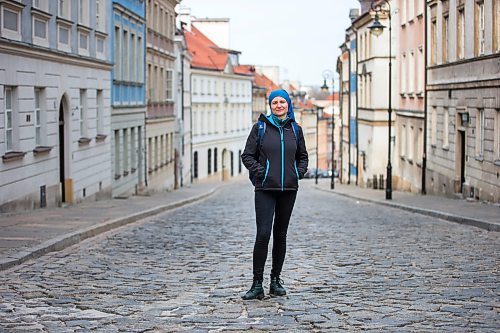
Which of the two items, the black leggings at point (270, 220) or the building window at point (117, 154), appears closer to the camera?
the black leggings at point (270, 220)

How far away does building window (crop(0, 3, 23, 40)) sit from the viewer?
1969cm

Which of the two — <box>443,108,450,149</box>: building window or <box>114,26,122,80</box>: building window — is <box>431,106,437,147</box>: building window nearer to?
<box>443,108,450,149</box>: building window

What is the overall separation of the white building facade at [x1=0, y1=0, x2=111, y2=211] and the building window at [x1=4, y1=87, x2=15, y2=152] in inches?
0.8

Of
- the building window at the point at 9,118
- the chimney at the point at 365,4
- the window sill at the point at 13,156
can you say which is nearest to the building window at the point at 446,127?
the window sill at the point at 13,156

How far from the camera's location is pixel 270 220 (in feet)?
30.1

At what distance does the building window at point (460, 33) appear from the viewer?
31.5 m

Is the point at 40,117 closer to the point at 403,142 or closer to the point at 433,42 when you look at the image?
the point at 433,42

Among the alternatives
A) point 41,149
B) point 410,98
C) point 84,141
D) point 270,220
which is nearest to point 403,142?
point 410,98

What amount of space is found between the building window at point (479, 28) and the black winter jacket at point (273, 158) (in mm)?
20838

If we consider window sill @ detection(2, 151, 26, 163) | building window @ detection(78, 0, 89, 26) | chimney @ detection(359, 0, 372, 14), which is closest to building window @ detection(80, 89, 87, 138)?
building window @ detection(78, 0, 89, 26)

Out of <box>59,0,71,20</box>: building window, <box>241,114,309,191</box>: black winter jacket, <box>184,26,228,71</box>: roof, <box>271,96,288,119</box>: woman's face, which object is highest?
<box>184,26,228,71</box>: roof

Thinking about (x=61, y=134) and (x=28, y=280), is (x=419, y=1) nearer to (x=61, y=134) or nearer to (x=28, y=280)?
(x=61, y=134)

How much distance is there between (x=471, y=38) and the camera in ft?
97.2

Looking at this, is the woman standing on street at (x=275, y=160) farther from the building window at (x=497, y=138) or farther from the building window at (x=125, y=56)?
the building window at (x=125, y=56)
